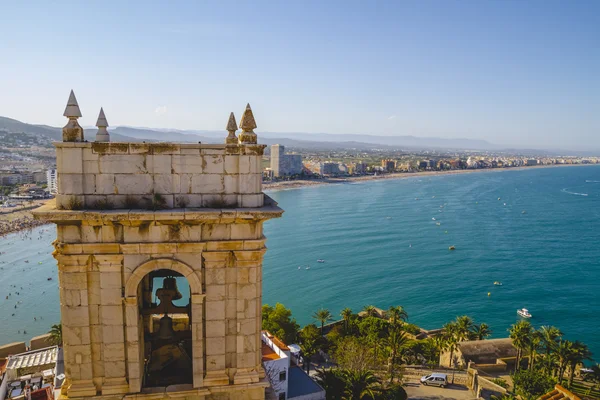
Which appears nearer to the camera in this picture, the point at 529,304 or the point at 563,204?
the point at 529,304

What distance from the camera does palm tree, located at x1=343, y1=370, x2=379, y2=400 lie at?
75.0 ft

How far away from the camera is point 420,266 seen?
6712 cm

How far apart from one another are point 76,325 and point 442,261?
228 feet

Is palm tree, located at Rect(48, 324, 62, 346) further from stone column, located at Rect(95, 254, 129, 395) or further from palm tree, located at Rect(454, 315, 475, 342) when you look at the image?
stone column, located at Rect(95, 254, 129, 395)

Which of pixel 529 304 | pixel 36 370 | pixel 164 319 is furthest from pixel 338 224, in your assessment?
pixel 164 319

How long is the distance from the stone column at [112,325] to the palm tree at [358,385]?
18.6 meters

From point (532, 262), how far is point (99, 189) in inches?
2943

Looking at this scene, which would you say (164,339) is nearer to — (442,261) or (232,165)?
(232,165)

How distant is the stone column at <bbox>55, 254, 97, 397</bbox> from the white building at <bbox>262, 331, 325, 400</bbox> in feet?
51.6

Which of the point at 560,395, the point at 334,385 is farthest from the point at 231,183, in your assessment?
the point at 334,385

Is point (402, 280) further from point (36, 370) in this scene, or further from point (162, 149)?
point (162, 149)

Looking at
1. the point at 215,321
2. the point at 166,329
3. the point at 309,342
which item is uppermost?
the point at 215,321

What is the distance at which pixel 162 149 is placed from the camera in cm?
611

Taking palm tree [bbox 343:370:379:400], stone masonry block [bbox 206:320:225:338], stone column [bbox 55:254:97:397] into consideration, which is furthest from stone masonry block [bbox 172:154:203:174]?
palm tree [bbox 343:370:379:400]
